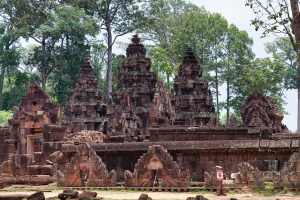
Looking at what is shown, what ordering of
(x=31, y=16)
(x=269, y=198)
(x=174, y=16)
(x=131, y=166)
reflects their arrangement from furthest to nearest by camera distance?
(x=174, y=16) → (x=31, y=16) → (x=131, y=166) → (x=269, y=198)

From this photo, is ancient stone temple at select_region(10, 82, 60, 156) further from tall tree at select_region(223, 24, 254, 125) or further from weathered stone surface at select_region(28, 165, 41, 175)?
tall tree at select_region(223, 24, 254, 125)

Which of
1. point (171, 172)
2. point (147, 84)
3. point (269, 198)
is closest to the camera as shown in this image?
point (269, 198)

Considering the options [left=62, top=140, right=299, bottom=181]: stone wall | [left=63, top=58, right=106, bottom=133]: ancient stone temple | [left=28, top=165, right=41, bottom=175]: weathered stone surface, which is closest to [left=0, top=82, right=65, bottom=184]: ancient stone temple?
[left=28, top=165, right=41, bottom=175]: weathered stone surface

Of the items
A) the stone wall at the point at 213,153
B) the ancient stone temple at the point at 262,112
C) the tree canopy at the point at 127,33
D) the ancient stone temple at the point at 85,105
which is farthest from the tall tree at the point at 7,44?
the stone wall at the point at 213,153

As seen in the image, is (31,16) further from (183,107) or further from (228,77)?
(183,107)

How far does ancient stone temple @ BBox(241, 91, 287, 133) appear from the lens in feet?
134

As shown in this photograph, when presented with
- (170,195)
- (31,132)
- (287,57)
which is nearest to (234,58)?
(287,57)

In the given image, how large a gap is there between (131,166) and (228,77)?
34.1m

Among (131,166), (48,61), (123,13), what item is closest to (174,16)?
(123,13)

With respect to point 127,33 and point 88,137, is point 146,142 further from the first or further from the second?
point 127,33

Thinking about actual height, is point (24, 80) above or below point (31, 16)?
below

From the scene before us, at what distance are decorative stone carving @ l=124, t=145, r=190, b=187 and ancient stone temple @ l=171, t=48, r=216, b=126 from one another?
2081cm

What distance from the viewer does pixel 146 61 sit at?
45125 millimetres

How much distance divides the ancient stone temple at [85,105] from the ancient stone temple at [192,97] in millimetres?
5729
